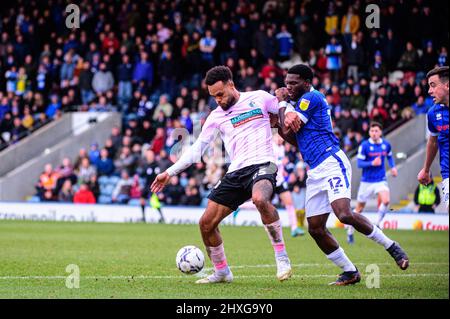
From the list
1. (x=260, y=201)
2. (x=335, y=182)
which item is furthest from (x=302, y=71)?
(x=260, y=201)

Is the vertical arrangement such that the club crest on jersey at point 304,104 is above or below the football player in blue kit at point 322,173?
above

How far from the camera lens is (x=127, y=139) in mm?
31312

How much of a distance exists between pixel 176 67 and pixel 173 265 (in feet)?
62.5

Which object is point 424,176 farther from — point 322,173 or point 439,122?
point 322,173

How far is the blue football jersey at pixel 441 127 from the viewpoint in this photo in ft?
34.4

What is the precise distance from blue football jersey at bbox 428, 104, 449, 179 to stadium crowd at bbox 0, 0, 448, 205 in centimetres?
1476

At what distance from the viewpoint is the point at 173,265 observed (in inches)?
539

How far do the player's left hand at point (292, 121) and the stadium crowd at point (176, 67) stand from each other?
14964 mm

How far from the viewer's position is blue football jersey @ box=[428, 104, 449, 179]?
10.5m

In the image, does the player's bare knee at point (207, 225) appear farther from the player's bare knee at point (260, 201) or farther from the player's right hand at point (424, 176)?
the player's right hand at point (424, 176)

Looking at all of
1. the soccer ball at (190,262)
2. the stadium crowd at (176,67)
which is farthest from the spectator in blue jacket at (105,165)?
the soccer ball at (190,262)

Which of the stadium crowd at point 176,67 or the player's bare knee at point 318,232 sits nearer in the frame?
the player's bare knee at point 318,232
